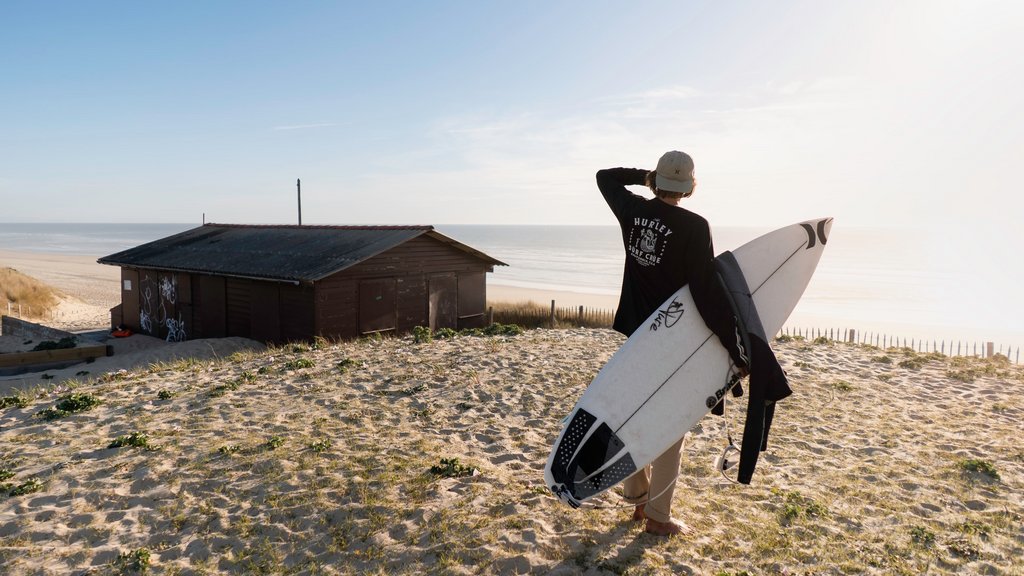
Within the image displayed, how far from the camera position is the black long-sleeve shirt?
3.82 m

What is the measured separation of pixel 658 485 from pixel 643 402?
74 centimetres

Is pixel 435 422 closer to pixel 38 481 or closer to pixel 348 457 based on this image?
pixel 348 457

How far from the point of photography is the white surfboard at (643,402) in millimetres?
4113

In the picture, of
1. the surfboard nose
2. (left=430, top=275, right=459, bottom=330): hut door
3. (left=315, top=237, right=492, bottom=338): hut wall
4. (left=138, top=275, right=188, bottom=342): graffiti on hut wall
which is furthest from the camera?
Result: (left=138, top=275, right=188, bottom=342): graffiti on hut wall

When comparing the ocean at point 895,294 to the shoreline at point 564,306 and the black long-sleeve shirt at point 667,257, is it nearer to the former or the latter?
the shoreline at point 564,306

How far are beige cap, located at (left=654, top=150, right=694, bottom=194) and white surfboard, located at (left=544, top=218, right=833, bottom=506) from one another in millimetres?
705

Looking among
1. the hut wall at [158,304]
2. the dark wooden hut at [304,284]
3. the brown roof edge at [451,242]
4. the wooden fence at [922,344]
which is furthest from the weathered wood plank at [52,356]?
the wooden fence at [922,344]

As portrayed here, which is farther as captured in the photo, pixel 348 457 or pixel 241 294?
pixel 241 294

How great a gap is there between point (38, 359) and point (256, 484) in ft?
37.3

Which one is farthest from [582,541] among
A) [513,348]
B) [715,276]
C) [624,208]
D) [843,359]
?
[843,359]

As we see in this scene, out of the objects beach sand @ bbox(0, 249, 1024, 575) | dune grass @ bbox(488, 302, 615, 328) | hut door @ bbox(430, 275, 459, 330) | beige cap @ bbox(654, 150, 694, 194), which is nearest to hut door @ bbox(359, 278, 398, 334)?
hut door @ bbox(430, 275, 459, 330)

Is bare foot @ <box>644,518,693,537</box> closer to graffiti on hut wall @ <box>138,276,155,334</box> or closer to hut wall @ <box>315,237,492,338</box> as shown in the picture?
hut wall @ <box>315,237,492,338</box>

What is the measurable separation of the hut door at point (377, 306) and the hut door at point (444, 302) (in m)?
1.48

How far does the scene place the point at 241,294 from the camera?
17.2 metres
